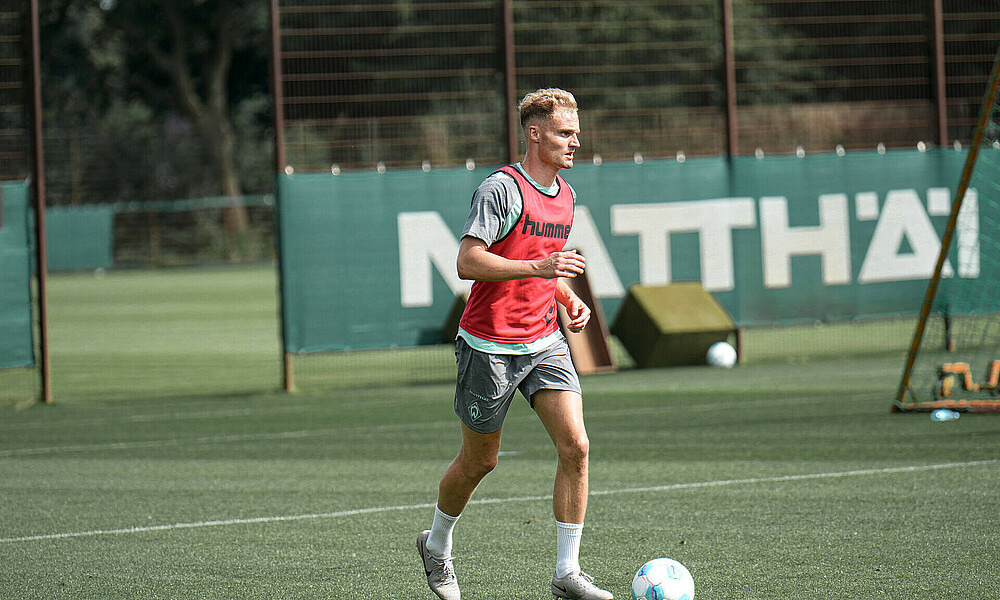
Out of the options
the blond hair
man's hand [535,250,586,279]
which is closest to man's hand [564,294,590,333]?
man's hand [535,250,586,279]

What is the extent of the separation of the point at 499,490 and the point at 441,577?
2384 mm

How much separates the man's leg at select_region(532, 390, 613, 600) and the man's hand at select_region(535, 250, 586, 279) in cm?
62

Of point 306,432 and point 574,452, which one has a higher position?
point 574,452

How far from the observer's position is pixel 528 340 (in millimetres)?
5363

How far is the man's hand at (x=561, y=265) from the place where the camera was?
16.2 ft

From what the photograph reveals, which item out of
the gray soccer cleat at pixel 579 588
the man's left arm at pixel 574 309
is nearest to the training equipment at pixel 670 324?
the man's left arm at pixel 574 309

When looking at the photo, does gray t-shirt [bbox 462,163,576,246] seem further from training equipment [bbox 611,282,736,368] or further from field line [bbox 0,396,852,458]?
training equipment [bbox 611,282,736,368]

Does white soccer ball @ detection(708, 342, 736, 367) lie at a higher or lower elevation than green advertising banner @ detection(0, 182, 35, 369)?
lower

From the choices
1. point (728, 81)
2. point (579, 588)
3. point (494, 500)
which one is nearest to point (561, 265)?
point (579, 588)

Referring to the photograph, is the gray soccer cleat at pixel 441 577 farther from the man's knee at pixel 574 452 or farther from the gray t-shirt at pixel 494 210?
the gray t-shirt at pixel 494 210

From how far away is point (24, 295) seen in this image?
13.1 metres

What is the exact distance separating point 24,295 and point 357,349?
3515 mm

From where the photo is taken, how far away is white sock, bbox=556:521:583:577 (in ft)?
17.2

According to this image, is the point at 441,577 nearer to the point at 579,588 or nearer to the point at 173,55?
the point at 579,588
